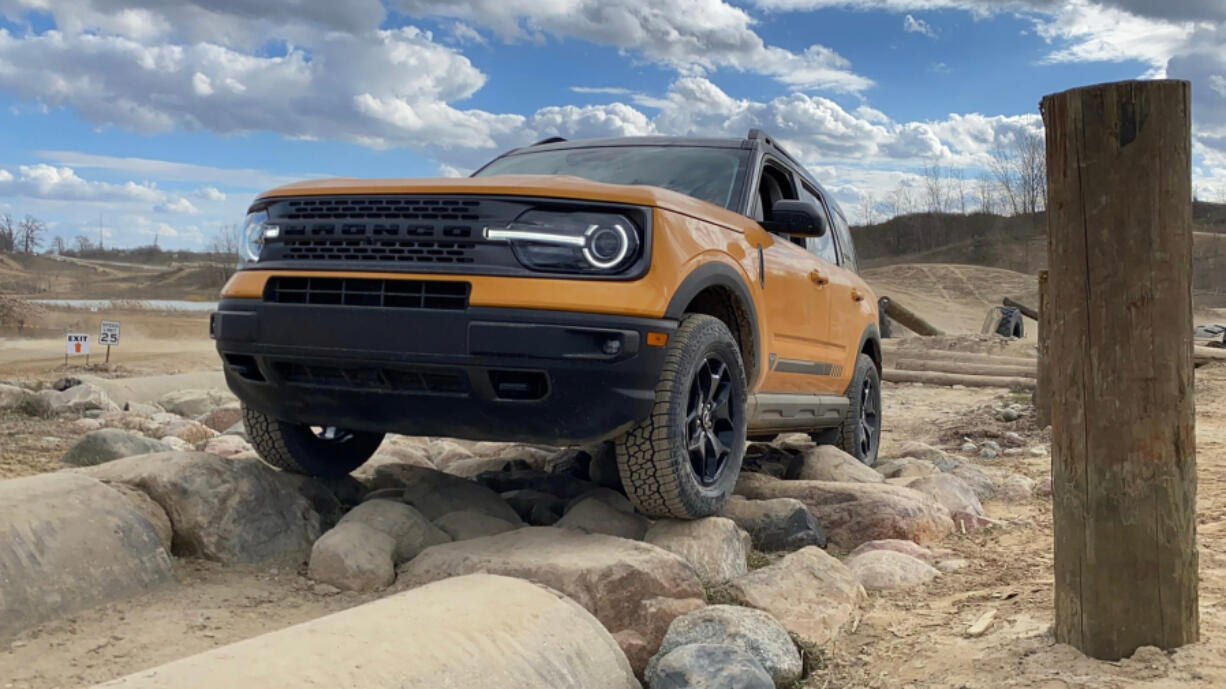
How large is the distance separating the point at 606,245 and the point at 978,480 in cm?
405

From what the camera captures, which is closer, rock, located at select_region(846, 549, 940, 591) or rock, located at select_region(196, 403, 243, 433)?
rock, located at select_region(846, 549, 940, 591)

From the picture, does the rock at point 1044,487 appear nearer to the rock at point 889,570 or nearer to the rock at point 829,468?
the rock at point 829,468

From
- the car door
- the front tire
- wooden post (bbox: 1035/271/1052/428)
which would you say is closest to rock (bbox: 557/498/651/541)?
the front tire

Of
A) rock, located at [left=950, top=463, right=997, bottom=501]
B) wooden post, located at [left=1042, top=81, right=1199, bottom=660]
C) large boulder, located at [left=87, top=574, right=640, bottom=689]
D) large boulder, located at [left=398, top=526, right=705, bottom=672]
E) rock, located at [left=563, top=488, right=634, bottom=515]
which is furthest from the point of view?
rock, located at [left=950, top=463, right=997, bottom=501]

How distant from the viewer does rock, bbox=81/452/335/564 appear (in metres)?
4.29

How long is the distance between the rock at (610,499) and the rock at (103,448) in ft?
10.4

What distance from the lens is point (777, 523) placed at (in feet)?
16.6

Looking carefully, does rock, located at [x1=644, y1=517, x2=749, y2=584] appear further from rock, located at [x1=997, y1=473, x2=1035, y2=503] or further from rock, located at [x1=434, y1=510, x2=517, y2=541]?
rock, located at [x1=997, y1=473, x2=1035, y2=503]

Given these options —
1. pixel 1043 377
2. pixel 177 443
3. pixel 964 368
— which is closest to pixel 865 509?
pixel 177 443

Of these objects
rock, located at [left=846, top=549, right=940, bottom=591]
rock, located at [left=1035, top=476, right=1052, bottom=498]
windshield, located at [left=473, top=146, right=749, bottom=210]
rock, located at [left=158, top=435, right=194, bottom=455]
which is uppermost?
windshield, located at [left=473, top=146, right=749, bottom=210]

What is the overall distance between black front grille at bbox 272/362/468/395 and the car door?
1.72m

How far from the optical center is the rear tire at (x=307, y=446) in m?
4.86

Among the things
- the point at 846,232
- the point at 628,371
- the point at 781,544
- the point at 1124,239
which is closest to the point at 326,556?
the point at 628,371

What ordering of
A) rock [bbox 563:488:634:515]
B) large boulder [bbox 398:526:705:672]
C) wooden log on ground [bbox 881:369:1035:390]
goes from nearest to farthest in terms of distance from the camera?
large boulder [bbox 398:526:705:672], rock [bbox 563:488:634:515], wooden log on ground [bbox 881:369:1035:390]
